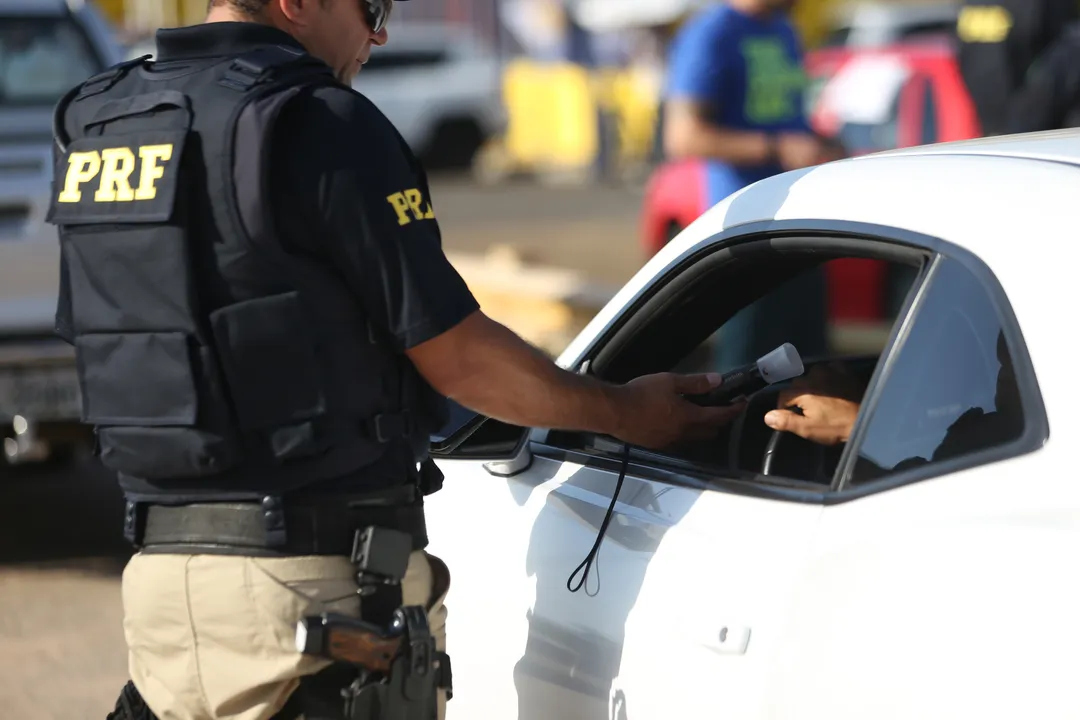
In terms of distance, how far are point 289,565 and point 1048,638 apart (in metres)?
1.02

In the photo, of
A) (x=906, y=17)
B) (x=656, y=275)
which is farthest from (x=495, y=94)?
(x=656, y=275)

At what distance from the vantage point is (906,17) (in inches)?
631

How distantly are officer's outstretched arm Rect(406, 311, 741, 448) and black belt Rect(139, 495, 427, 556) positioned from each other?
0.22m

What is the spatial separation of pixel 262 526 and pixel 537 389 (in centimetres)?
43

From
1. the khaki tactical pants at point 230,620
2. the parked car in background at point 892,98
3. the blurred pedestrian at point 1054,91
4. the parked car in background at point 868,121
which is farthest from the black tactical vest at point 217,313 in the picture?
the parked car in background at point 892,98

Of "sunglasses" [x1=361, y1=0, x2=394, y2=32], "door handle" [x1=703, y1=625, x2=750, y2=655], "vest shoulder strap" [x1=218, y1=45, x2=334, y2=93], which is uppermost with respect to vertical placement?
"sunglasses" [x1=361, y1=0, x2=394, y2=32]

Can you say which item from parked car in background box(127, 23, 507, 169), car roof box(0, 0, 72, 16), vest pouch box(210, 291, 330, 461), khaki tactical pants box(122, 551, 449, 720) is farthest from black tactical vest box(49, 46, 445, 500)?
parked car in background box(127, 23, 507, 169)

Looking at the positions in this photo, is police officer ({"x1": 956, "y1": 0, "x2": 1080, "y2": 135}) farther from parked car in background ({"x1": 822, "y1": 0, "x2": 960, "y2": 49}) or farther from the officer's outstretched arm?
parked car in background ({"x1": 822, "y1": 0, "x2": 960, "y2": 49})

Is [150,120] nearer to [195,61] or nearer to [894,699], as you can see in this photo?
[195,61]

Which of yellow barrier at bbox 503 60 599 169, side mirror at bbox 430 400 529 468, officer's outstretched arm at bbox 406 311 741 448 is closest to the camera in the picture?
officer's outstretched arm at bbox 406 311 741 448

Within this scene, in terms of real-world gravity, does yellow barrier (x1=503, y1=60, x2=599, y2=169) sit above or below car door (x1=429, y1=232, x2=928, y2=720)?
below

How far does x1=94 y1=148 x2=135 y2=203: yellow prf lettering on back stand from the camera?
2250mm

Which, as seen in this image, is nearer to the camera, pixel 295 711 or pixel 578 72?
pixel 295 711

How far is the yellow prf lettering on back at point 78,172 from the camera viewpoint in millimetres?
2320
